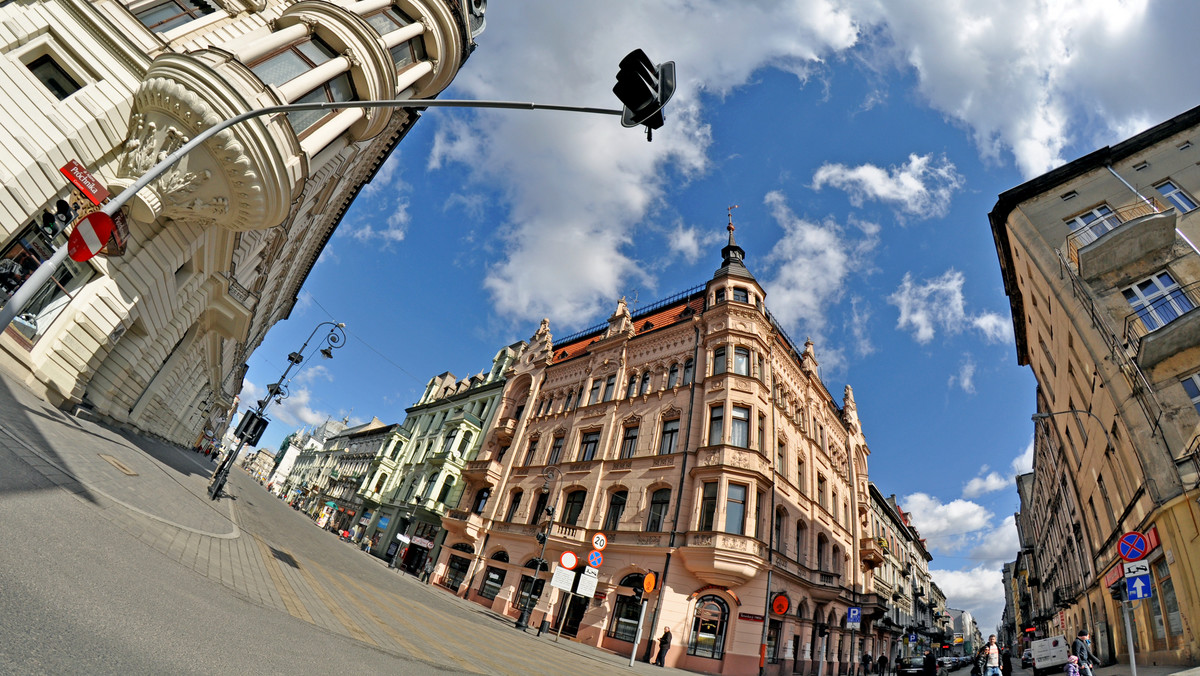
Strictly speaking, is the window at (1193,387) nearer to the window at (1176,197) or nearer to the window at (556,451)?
the window at (1176,197)

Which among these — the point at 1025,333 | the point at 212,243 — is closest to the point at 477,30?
the point at 212,243

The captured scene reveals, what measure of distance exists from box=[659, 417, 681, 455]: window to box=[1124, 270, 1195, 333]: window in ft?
60.1

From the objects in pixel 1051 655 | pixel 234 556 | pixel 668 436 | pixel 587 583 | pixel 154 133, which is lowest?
pixel 234 556

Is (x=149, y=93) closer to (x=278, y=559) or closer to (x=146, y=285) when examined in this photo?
(x=146, y=285)

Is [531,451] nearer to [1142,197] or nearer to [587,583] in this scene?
[587,583]

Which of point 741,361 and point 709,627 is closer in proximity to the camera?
point 709,627

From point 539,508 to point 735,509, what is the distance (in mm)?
12104

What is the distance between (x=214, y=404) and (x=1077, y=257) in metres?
64.3

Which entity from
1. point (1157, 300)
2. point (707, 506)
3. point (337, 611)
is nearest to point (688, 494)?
point (707, 506)

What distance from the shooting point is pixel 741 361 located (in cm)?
2516

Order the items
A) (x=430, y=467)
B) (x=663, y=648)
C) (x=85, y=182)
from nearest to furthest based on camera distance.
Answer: (x=85, y=182), (x=663, y=648), (x=430, y=467)

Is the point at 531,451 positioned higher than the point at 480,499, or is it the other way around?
the point at 531,451

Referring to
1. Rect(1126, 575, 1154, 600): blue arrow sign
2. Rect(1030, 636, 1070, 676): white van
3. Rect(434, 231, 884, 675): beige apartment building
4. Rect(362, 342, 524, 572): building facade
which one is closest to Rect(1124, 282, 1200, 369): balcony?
Rect(1126, 575, 1154, 600): blue arrow sign

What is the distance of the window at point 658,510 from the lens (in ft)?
72.0
